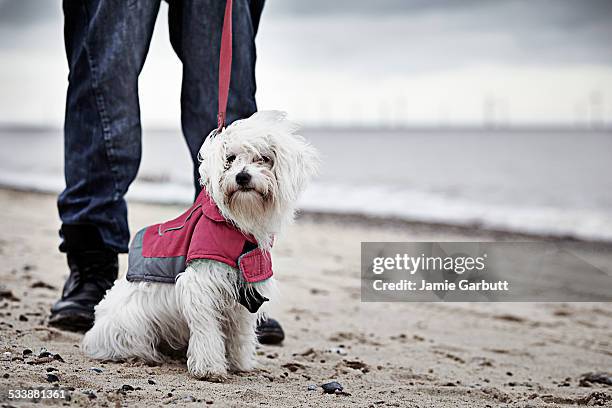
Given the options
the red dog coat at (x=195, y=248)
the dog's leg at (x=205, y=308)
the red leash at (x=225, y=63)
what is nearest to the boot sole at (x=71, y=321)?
the red dog coat at (x=195, y=248)

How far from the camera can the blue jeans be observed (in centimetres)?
340

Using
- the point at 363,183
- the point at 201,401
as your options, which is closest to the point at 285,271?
the point at 201,401

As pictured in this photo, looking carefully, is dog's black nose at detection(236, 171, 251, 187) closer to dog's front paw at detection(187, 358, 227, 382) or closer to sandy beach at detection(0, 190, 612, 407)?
sandy beach at detection(0, 190, 612, 407)

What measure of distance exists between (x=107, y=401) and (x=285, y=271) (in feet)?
13.3

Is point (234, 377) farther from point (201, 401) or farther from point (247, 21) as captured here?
point (247, 21)

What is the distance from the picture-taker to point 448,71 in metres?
45.0

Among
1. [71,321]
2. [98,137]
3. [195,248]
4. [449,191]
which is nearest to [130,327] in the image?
[195,248]

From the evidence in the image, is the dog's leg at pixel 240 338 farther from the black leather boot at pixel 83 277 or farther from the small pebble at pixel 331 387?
the black leather boot at pixel 83 277

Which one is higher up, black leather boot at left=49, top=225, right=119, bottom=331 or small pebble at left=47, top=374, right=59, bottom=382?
black leather boot at left=49, top=225, right=119, bottom=331

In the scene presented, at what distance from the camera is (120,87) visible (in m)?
3.44

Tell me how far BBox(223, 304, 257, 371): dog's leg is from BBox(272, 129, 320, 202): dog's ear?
24.2 inches

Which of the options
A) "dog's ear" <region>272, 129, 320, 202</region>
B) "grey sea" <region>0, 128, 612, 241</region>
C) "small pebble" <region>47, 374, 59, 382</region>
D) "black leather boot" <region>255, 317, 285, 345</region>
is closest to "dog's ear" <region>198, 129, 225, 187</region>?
"dog's ear" <region>272, 129, 320, 202</region>

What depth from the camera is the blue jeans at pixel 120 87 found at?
3.40 metres

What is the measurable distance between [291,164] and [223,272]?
54cm
